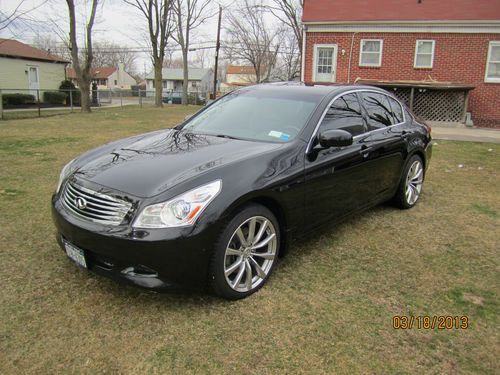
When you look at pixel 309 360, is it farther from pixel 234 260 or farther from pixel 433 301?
pixel 433 301

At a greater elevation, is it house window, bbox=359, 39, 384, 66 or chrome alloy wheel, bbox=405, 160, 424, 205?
house window, bbox=359, 39, 384, 66

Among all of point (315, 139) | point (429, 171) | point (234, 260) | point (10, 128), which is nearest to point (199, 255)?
point (234, 260)

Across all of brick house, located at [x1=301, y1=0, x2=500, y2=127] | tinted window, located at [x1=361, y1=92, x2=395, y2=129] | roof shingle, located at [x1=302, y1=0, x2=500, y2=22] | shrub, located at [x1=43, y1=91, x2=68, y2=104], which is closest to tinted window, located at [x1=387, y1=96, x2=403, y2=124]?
tinted window, located at [x1=361, y1=92, x2=395, y2=129]

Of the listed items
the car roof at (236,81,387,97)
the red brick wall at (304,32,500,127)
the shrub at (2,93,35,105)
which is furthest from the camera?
the shrub at (2,93,35,105)

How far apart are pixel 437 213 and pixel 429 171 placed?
8.81ft

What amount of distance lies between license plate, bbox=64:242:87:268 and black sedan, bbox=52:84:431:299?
1 centimetres

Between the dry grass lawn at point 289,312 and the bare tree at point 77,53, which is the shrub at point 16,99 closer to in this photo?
the bare tree at point 77,53

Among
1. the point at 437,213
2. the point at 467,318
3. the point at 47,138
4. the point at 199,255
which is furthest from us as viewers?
the point at 47,138

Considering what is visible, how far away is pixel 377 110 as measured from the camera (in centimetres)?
465

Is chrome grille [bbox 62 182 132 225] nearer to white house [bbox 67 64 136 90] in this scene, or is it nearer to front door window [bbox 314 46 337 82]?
front door window [bbox 314 46 337 82]

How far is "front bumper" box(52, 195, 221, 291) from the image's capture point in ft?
8.44

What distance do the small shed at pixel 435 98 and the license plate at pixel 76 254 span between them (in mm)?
15475

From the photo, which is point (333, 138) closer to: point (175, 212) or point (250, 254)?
point (250, 254)

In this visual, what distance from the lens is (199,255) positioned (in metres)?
2.68
